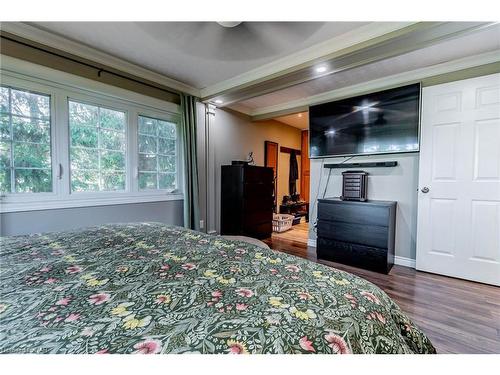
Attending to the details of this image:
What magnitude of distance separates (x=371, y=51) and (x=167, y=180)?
2.82 m

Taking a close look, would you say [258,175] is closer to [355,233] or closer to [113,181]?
[355,233]

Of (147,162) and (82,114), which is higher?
(82,114)

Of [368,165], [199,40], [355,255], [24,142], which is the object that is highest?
[199,40]

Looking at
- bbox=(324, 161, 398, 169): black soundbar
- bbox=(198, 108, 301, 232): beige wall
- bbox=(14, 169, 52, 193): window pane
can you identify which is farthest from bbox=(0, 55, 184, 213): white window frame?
bbox=(324, 161, 398, 169): black soundbar

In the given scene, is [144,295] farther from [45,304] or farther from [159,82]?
[159,82]

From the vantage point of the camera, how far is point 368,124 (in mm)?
3020

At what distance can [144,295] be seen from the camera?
737 millimetres

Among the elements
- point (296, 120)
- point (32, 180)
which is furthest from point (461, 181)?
point (32, 180)

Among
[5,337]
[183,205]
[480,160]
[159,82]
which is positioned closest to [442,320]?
[480,160]

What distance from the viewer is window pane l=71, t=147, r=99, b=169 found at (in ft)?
8.03

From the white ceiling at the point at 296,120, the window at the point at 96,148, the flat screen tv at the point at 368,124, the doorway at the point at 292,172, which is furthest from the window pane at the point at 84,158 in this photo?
the white ceiling at the point at 296,120
